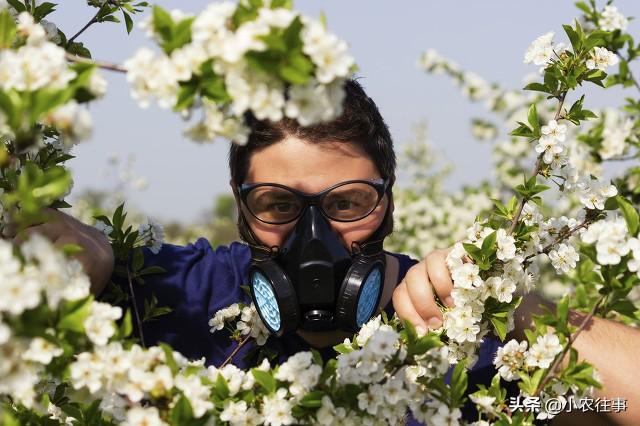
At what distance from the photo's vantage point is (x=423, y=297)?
7.62ft

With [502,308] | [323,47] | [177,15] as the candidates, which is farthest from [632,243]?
[177,15]

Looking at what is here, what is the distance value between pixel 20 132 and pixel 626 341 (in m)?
2.09

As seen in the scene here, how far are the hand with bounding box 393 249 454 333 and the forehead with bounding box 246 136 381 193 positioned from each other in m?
0.47

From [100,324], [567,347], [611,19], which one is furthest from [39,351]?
[611,19]

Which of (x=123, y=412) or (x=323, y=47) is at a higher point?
(x=323, y=47)

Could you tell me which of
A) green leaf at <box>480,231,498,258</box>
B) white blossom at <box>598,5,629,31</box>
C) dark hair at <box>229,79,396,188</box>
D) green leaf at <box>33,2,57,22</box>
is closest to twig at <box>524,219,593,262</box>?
green leaf at <box>480,231,498,258</box>

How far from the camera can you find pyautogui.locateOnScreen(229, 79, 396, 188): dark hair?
267 centimetres

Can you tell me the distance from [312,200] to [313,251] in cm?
18

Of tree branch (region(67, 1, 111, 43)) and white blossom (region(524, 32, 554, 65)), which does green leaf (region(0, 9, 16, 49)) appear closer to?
tree branch (region(67, 1, 111, 43))

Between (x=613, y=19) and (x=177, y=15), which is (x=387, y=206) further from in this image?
(x=177, y=15)

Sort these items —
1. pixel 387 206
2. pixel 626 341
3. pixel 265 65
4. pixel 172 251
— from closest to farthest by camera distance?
1. pixel 265 65
2. pixel 626 341
3. pixel 387 206
4. pixel 172 251

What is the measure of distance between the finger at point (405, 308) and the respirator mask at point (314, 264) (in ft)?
0.59

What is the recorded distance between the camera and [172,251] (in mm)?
3135

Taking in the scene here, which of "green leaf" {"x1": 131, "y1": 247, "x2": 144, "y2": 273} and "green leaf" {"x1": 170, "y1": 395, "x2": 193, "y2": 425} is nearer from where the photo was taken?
"green leaf" {"x1": 170, "y1": 395, "x2": 193, "y2": 425}
